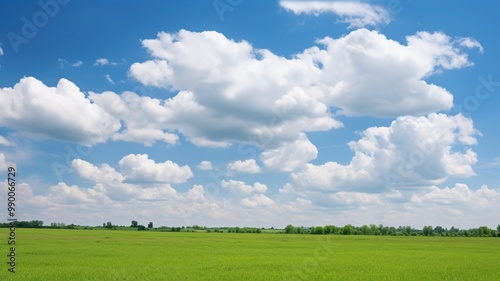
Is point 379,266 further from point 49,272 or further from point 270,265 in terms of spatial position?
point 49,272

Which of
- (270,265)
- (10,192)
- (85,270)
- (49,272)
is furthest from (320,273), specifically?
(10,192)

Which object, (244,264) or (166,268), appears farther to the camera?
(244,264)

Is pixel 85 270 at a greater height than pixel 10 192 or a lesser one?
lesser

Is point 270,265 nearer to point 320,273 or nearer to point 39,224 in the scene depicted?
point 320,273

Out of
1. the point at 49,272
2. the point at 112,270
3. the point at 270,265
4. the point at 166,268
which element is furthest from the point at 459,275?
the point at 49,272

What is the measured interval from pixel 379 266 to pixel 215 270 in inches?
595

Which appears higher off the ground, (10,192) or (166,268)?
(10,192)

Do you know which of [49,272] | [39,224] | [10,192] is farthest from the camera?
[39,224]

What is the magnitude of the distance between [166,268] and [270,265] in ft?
31.0

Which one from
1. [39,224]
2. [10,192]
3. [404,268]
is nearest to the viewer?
[10,192]

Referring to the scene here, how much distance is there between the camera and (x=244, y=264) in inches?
1481

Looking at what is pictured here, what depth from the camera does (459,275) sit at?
31.1 metres

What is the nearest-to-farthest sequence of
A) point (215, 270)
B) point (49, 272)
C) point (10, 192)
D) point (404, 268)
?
point (10, 192)
point (49, 272)
point (215, 270)
point (404, 268)

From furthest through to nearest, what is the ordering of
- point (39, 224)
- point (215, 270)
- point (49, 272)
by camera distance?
1. point (39, 224)
2. point (215, 270)
3. point (49, 272)
